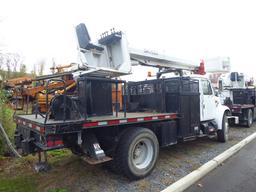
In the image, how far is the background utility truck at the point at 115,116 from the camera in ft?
12.5

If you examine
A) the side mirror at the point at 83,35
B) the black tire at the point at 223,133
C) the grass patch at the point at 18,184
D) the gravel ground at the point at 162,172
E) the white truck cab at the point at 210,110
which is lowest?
the gravel ground at the point at 162,172

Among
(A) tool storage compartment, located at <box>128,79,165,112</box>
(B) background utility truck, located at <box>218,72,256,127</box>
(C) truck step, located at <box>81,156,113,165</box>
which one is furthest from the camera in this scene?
(B) background utility truck, located at <box>218,72,256,127</box>

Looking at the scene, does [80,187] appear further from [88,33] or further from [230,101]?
[230,101]

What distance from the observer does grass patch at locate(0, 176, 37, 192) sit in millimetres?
3875

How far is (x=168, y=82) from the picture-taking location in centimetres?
613

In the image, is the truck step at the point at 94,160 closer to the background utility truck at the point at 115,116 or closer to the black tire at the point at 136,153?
the background utility truck at the point at 115,116

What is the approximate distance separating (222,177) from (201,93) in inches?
112

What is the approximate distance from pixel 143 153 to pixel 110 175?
83cm

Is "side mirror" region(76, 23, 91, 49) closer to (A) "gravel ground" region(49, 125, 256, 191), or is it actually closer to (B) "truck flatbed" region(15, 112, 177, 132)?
(B) "truck flatbed" region(15, 112, 177, 132)

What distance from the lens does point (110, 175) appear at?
4.52 metres

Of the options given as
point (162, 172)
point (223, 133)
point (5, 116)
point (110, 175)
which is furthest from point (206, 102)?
point (5, 116)

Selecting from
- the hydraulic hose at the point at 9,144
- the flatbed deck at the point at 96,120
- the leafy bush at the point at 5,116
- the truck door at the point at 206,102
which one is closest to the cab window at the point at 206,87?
the truck door at the point at 206,102

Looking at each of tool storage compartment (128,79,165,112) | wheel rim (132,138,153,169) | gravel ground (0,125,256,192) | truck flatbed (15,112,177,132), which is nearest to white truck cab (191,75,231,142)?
gravel ground (0,125,256,192)

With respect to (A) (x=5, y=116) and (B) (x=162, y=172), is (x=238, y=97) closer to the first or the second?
(B) (x=162, y=172)
